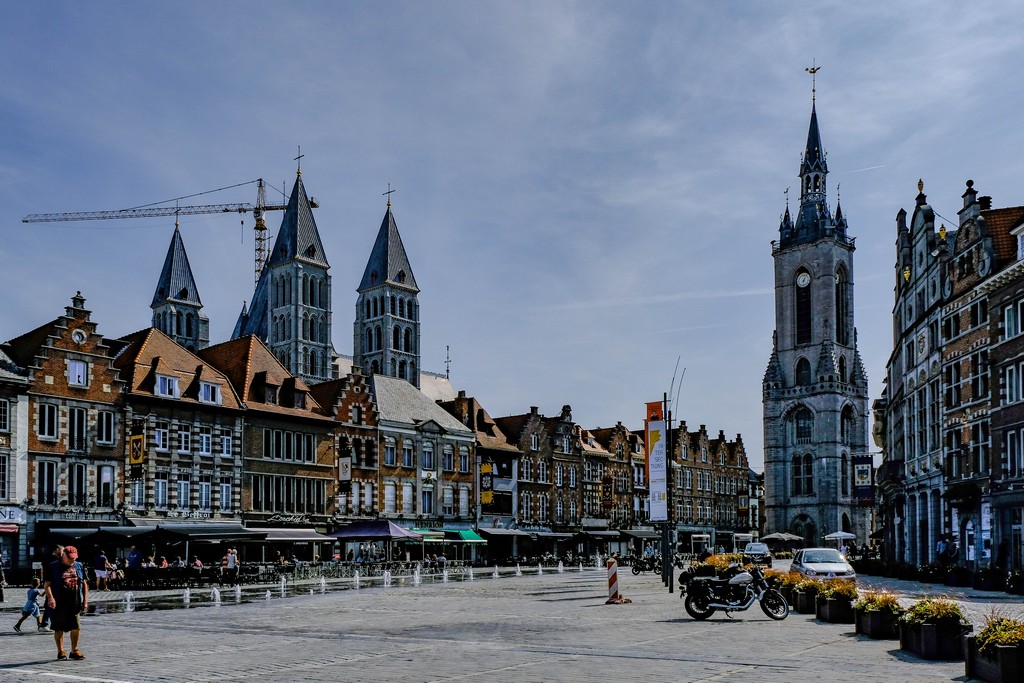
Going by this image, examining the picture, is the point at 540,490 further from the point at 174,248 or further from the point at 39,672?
the point at 39,672

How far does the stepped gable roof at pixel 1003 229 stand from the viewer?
4559cm

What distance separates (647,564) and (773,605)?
39275 mm

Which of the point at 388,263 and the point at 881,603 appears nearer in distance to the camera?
the point at 881,603

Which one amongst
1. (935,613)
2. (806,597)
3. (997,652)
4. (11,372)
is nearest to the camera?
(997,652)

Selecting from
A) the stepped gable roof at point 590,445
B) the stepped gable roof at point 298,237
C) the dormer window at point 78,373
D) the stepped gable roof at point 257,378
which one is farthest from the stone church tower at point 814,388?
the dormer window at point 78,373

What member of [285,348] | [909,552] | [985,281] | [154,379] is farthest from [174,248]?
[985,281]

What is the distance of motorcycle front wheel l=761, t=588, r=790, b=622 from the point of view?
78.5 feet

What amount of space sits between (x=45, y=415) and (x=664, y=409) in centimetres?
2766

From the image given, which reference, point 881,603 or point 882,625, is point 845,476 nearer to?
point 881,603

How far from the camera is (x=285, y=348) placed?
129000mm

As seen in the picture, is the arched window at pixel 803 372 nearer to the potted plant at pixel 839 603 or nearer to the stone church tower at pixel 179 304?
the stone church tower at pixel 179 304

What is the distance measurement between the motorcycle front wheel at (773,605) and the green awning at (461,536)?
164ft

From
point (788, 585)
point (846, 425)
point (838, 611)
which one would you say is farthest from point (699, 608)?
point (846, 425)

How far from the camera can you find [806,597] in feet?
83.7
